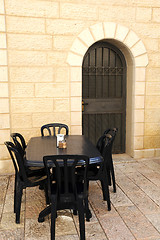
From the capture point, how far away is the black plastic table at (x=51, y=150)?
2.37m

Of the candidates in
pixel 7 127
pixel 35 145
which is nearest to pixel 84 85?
pixel 7 127

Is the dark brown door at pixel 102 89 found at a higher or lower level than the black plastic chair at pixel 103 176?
higher

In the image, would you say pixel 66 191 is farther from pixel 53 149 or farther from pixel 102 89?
pixel 102 89

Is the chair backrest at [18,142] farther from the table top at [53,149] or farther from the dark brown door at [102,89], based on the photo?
the dark brown door at [102,89]

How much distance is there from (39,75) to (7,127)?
1.02 meters

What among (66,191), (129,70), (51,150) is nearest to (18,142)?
(51,150)

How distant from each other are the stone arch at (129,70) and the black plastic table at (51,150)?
42.1 inches

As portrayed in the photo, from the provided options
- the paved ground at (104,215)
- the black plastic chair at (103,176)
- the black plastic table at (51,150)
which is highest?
the black plastic table at (51,150)

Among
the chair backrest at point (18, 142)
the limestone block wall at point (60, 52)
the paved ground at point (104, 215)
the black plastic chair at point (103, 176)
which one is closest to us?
the paved ground at point (104, 215)

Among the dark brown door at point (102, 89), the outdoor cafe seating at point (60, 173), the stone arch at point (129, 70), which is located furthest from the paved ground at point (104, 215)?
the dark brown door at point (102, 89)

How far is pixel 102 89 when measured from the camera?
4.59m

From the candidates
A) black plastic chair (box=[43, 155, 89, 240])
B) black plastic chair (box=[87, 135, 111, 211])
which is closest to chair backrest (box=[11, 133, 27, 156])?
black plastic chair (box=[43, 155, 89, 240])

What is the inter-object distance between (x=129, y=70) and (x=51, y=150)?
8.56 ft

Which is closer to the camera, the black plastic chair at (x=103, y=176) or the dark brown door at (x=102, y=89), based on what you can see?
the black plastic chair at (x=103, y=176)
